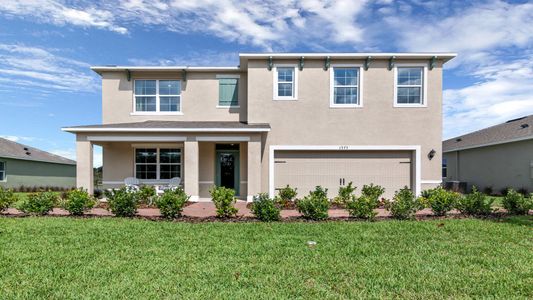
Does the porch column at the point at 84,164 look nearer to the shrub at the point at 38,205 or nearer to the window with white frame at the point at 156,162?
the window with white frame at the point at 156,162

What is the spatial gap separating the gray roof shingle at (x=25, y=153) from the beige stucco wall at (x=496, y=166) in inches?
1285

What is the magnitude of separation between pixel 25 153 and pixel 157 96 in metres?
17.7

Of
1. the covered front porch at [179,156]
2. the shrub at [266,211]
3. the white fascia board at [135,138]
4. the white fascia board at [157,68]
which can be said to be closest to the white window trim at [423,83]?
the covered front porch at [179,156]

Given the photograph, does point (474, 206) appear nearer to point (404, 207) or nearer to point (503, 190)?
point (404, 207)

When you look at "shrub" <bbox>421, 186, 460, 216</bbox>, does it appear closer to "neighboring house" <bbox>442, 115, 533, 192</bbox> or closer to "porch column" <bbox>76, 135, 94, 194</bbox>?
"neighboring house" <bbox>442, 115, 533, 192</bbox>

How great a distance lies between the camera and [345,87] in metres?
14.8

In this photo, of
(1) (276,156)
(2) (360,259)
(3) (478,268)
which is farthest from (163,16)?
(3) (478,268)

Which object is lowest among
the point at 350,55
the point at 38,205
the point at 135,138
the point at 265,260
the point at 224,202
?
the point at 265,260

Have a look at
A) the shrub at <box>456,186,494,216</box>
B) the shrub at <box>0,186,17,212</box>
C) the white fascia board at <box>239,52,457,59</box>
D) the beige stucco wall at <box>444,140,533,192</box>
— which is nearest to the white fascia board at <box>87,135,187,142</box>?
the shrub at <box>0,186,17,212</box>

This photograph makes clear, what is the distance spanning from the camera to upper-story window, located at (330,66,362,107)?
14750 mm

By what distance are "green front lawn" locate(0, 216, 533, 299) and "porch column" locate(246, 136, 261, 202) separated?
5447 mm

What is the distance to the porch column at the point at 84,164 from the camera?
13812 mm

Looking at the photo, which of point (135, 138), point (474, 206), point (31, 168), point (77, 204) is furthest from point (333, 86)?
point (31, 168)

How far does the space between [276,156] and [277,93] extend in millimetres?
2821
